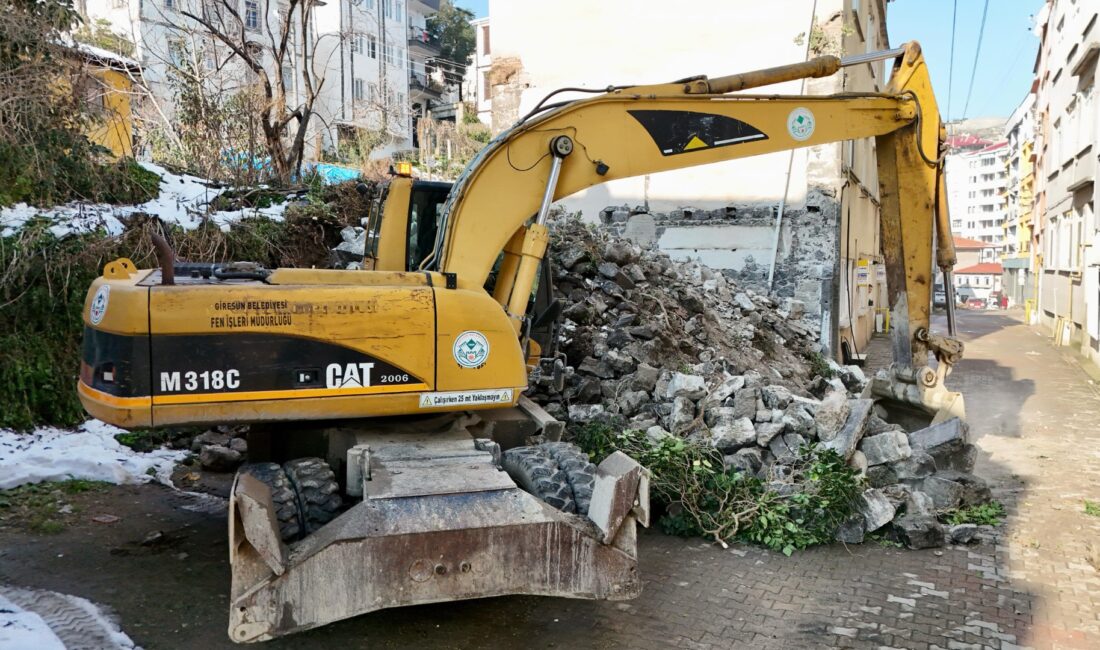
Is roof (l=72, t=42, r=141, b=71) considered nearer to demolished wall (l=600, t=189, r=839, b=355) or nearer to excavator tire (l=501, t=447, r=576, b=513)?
demolished wall (l=600, t=189, r=839, b=355)

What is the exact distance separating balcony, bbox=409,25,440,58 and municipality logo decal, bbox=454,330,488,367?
1722 inches

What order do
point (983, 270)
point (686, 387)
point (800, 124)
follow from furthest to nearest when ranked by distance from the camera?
point (983, 270), point (686, 387), point (800, 124)

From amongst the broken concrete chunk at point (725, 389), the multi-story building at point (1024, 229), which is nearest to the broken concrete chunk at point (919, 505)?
the broken concrete chunk at point (725, 389)

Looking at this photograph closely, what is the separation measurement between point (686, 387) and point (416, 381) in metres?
3.21

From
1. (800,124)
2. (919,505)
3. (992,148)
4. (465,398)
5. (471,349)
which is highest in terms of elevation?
(992,148)

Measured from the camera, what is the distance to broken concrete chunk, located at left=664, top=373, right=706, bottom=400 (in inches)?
278

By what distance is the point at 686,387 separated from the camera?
709 cm

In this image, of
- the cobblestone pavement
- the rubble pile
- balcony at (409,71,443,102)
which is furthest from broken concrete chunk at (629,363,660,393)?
balcony at (409,71,443,102)

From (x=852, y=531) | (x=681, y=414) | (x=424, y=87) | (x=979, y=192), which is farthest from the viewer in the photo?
(x=979, y=192)

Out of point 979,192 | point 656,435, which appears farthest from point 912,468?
point 979,192

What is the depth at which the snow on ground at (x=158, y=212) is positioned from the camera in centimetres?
889

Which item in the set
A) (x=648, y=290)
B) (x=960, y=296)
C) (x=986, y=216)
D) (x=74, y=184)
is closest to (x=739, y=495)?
→ (x=648, y=290)

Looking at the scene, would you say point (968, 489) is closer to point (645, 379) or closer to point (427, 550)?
point (645, 379)

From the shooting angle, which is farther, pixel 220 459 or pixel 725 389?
pixel 220 459
